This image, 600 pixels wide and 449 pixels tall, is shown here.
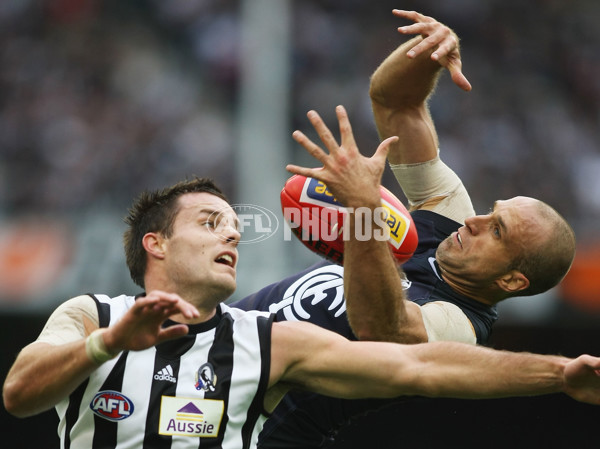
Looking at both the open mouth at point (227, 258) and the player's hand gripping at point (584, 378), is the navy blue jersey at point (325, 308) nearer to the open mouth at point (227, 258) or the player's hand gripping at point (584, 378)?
the open mouth at point (227, 258)

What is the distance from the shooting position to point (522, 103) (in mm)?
11227

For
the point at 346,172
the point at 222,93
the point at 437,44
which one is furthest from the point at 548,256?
the point at 222,93

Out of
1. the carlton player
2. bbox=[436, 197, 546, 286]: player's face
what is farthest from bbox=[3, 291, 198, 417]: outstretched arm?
bbox=[436, 197, 546, 286]: player's face

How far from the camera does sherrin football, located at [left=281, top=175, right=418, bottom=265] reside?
4.13m

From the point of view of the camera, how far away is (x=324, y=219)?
4.16m

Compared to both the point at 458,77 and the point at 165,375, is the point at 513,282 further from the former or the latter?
the point at 165,375

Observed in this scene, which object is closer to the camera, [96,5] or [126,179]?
[126,179]

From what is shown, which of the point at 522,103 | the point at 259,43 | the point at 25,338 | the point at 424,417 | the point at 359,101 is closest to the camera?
the point at 424,417

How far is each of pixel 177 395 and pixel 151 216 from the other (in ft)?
2.78

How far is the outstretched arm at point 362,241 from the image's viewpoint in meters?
3.70

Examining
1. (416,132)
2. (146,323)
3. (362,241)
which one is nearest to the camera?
(146,323)

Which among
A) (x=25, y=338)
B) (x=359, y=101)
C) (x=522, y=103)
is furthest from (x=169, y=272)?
(x=522, y=103)

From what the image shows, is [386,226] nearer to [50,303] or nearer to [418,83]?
[418,83]

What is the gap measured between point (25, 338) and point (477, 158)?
5.94 m
